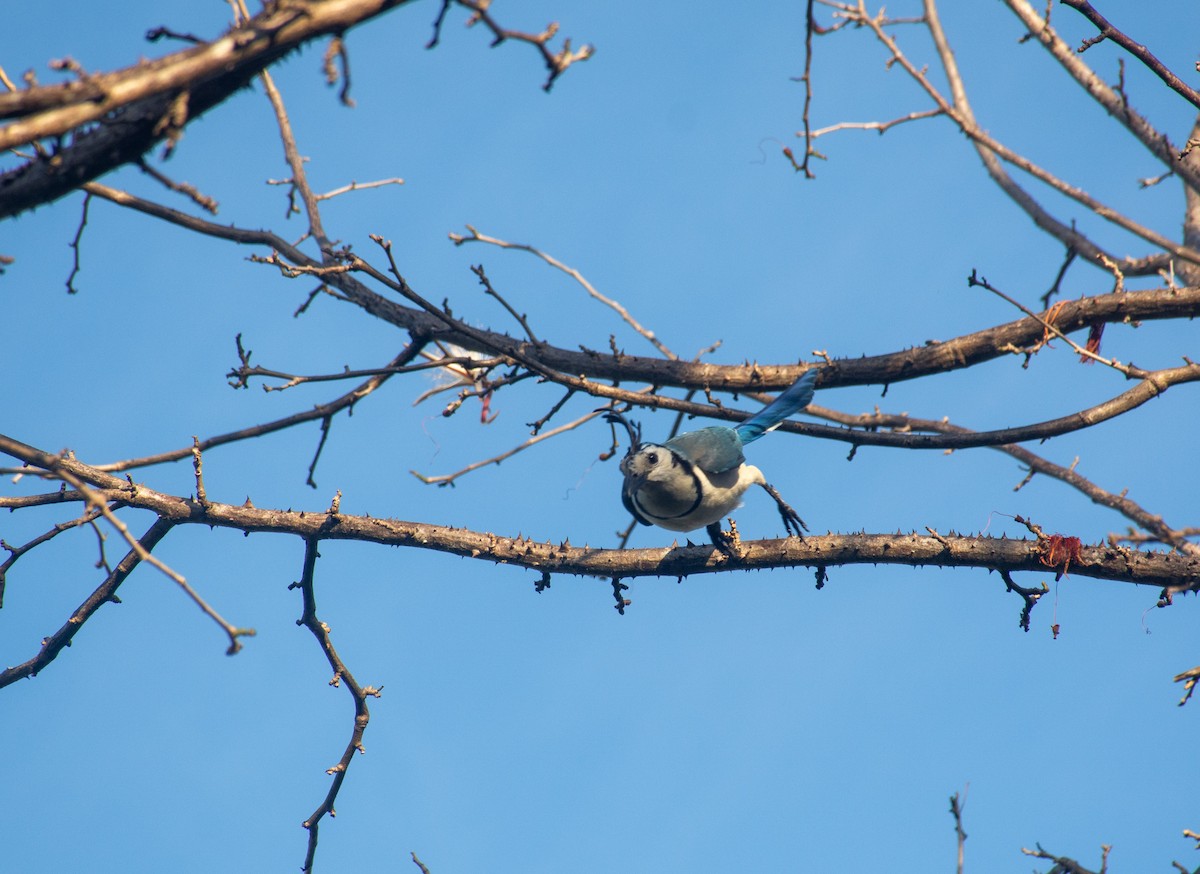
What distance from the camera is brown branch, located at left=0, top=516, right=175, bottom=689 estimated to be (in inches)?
195

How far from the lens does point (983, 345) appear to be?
6105 mm

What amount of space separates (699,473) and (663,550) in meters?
0.91

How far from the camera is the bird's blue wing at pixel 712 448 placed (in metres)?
6.48

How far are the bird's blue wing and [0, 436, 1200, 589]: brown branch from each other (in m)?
1.03

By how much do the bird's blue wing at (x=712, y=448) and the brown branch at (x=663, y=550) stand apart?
103 cm

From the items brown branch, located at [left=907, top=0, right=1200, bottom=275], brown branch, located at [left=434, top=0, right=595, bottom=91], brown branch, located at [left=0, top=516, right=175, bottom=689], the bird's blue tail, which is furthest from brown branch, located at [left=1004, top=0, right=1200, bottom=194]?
brown branch, located at [left=0, top=516, right=175, bottom=689]

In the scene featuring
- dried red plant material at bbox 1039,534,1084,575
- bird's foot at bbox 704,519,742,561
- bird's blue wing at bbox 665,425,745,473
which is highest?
bird's blue wing at bbox 665,425,745,473

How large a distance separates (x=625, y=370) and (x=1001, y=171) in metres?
3.99

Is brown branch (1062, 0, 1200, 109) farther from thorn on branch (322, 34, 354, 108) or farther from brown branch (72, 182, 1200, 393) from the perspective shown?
thorn on branch (322, 34, 354, 108)

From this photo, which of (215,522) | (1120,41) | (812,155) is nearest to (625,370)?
(812,155)

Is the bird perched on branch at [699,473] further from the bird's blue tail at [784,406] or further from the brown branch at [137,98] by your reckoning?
the brown branch at [137,98]

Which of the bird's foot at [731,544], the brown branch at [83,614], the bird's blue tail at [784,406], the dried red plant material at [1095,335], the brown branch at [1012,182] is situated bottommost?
the brown branch at [83,614]

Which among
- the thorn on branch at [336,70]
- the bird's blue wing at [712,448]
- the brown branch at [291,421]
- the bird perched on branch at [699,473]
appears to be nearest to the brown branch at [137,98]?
the thorn on branch at [336,70]

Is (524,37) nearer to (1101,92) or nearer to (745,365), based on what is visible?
(745,365)
